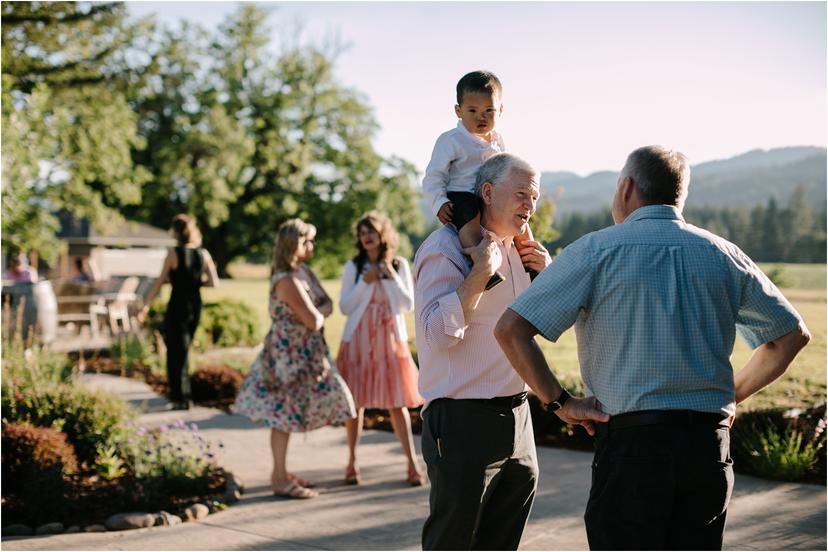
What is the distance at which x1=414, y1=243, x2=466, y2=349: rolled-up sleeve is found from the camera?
296 centimetres

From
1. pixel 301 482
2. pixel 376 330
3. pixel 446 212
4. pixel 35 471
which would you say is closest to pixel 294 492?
pixel 301 482

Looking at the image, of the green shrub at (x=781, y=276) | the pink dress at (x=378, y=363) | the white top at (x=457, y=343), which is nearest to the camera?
the white top at (x=457, y=343)

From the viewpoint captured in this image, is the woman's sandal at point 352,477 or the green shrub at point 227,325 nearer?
the woman's sandal at point 352,477

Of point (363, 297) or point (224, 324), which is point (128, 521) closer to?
point (363, 297)

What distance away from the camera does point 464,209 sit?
10.9 ft

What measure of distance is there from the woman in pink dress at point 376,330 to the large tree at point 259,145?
38715 millimetres

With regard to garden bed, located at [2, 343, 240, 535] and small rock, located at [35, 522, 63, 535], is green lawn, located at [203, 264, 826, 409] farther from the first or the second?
small rock, located at [35, 522, 63, 535]

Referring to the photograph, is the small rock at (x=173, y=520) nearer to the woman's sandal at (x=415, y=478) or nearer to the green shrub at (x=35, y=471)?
the green shrub at (x=35, y=471)

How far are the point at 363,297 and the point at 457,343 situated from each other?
350 centimetres

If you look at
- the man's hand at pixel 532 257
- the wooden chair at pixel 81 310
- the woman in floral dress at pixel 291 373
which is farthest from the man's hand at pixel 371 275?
the wooden chair at pixel 81 310

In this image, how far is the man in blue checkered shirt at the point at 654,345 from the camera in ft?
8.00

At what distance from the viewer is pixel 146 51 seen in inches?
1389

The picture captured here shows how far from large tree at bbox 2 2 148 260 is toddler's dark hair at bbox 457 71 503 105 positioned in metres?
11.9

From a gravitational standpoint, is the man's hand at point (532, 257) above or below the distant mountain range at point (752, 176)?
below
